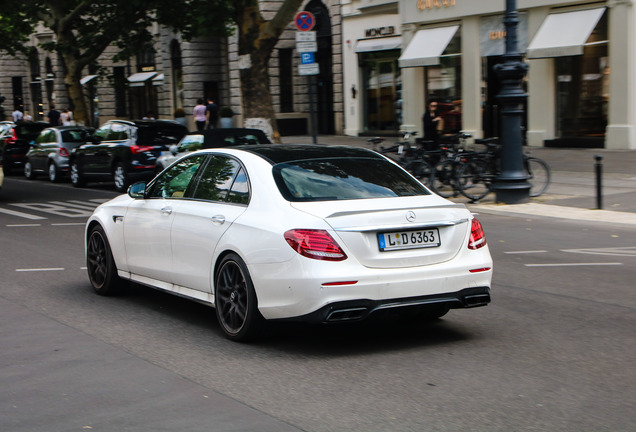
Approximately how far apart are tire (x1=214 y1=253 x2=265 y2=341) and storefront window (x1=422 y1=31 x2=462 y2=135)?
2328 centimetres

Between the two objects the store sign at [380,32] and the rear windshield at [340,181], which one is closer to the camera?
the rear windshield at [340,181]

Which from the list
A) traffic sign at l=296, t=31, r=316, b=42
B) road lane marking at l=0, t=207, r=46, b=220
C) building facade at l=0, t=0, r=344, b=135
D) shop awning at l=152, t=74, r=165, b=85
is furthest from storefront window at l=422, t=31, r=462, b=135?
shop awning at l=152, t=74, r=165, b=85

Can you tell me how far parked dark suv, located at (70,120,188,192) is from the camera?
2102 centimetres

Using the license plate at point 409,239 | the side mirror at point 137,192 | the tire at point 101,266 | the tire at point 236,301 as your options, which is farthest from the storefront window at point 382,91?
the license plate at point 409,239

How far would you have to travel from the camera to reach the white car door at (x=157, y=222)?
7453mm

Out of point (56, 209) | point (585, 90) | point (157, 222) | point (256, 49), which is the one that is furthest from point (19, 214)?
point (585, 90)

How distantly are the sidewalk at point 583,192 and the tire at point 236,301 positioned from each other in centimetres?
832

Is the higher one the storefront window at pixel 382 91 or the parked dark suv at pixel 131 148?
the storefront window at pixel 382 91

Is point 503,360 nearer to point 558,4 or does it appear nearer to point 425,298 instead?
point 425,298

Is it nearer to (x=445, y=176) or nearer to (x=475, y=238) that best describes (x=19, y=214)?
(x=445, y=176)

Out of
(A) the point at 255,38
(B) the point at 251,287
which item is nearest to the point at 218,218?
(B) the point at 251,287

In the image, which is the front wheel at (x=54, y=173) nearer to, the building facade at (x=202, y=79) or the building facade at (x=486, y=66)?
the building facade at (x=202, y=79)

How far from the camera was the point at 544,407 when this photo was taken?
16.2 feet

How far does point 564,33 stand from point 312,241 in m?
20.9
